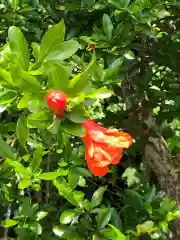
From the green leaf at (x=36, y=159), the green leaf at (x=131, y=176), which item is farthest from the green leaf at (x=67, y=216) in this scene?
the green leaf at (x=131, y=176)

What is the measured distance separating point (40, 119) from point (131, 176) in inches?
58.9

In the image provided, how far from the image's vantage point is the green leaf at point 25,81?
806 millimetres

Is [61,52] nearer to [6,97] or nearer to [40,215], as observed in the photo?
[6,97]

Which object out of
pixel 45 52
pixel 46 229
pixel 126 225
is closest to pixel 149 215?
pixel 126 225

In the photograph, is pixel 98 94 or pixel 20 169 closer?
pixel 98 94

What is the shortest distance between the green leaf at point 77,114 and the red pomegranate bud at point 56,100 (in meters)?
0.02

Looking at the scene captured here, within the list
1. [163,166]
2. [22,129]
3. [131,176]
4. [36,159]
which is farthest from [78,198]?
[131,176]

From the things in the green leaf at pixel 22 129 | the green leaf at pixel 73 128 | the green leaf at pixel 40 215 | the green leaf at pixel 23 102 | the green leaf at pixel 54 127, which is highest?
the green leaf at pixel 23 102

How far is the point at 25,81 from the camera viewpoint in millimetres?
812

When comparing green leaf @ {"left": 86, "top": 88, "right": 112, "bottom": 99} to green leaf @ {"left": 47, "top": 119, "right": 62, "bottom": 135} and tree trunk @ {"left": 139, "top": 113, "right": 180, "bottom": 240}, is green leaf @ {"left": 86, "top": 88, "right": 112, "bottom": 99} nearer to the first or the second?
green leaf @ {"left": 47, "top": 119, "right": 62, "bottom": 135}

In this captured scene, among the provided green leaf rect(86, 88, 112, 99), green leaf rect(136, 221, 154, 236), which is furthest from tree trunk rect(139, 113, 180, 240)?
green leaf rect(86, 88, 112, 99)

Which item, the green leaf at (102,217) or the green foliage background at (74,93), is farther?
the green leaf at (102,217)

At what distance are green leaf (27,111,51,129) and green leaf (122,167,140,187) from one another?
143 cm

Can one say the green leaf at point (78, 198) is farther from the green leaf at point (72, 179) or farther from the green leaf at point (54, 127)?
the green leaf at point (54, 127)
